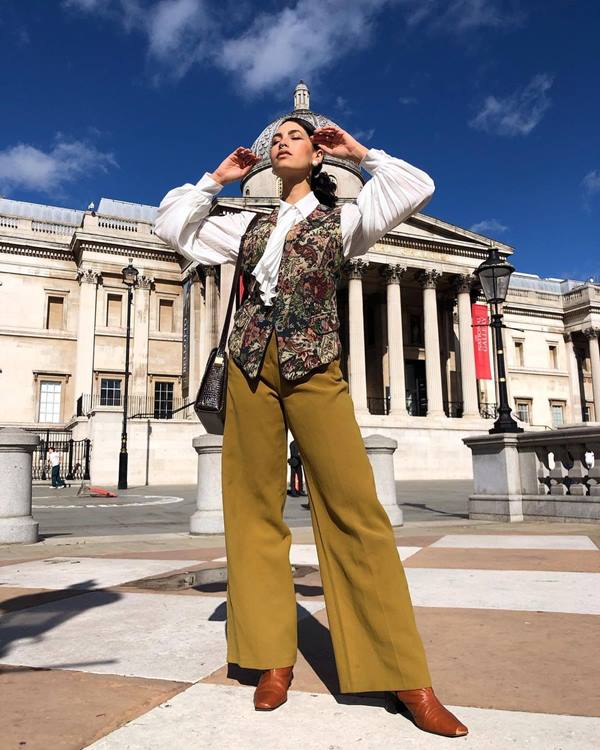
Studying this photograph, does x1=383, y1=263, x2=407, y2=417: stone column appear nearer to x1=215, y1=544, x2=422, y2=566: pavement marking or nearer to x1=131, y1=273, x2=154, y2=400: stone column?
x1=131, y1=273, x2=154, y2=400: stone column

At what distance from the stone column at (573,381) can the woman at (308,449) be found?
168 ft

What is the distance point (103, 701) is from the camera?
209cm

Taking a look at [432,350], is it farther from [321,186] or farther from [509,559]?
[321,186]

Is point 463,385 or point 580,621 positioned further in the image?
point 463,385

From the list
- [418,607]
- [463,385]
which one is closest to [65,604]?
[418,607]

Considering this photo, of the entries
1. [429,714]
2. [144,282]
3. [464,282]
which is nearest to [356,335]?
[464,282]

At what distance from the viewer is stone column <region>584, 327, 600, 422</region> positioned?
46.3m

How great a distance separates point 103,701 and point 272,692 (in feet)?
1.87

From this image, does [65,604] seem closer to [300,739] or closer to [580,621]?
[300,739]

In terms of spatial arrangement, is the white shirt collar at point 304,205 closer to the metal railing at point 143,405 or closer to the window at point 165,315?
the metal railing at point 143,405

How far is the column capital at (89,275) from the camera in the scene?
34.5 m

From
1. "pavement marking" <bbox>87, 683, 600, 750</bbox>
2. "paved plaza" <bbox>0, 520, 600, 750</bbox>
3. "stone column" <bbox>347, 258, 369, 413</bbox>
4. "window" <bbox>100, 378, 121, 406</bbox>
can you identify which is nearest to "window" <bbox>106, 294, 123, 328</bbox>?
"window" <bbox>100, 378, 121, 406</bbox>

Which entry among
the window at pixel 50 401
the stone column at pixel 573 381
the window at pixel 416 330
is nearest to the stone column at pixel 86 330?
the window at pixel 50 401

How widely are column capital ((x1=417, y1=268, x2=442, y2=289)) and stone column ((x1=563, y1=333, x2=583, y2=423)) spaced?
1944 cm
